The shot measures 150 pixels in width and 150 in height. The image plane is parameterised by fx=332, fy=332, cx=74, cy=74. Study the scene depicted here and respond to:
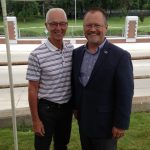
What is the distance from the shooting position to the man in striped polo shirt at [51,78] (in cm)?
247

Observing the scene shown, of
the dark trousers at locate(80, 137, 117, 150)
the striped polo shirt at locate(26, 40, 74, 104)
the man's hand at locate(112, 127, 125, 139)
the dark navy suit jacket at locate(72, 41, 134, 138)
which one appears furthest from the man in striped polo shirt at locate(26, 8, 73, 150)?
the man's hand at locate(112, 127, 125, 139)

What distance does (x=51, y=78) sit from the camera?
252 cm

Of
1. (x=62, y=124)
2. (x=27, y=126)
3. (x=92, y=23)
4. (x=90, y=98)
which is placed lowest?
(x=27, y=126)

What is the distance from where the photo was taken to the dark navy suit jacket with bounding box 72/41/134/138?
230 cm

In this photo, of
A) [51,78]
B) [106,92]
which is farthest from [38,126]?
[106,92]

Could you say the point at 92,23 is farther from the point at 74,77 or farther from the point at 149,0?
the point at 149,0

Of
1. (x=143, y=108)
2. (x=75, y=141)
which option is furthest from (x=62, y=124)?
(x=143, y=108)

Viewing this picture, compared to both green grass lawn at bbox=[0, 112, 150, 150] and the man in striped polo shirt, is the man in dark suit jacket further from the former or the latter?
green grass lawn at bbox=[0, 112, 150, 150]

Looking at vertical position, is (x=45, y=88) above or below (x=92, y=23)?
below

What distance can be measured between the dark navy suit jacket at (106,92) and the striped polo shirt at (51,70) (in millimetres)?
78

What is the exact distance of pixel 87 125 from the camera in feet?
8.24

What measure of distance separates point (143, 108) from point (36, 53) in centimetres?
310

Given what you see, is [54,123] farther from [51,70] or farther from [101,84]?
[101,84]

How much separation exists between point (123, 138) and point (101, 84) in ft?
6.52
